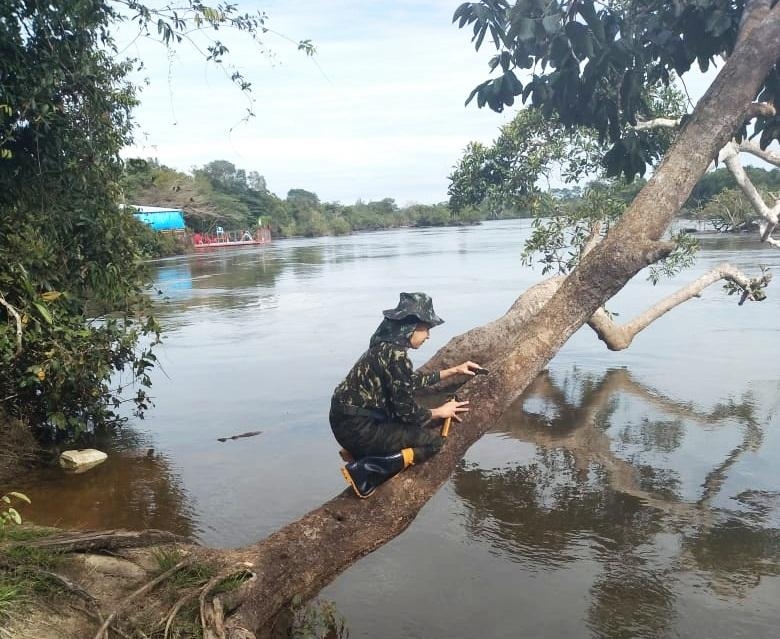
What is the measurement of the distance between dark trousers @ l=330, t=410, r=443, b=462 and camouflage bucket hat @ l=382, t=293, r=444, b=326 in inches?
24.5

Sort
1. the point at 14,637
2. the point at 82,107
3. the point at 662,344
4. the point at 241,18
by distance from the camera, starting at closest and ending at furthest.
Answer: the point at 14,637
the point at 241,18
the point at 82,107
the point at 662,344

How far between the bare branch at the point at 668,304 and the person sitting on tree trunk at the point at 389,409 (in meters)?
6.64

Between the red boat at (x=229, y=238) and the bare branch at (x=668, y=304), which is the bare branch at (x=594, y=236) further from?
the red boat at (x=229, y=238)

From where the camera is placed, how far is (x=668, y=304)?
10820 millimetres

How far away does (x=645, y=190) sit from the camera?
4.79m

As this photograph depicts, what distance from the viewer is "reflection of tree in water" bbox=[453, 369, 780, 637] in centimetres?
504

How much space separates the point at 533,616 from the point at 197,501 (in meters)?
3.53

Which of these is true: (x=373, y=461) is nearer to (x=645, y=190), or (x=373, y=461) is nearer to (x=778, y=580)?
(x=645, y=190)

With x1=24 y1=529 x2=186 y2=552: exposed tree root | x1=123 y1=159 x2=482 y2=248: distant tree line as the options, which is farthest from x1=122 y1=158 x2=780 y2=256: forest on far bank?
x1=24 y1=529 x2=186 y2=552: exposed tree root

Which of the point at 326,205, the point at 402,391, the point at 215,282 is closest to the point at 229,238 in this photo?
the point at 215,282

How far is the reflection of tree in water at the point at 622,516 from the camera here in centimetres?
504

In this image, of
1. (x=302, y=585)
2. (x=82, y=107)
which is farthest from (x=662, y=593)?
(x=82, y=107)

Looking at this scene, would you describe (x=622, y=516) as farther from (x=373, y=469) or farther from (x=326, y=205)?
(x=326, y=205)

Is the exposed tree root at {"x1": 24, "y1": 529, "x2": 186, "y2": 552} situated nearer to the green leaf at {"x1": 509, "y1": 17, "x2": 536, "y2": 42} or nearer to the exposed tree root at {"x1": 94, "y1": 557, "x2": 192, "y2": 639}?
the exposed tree root at {"x1": 94, "y1": 557, "x2": 192, "y2": 639}
